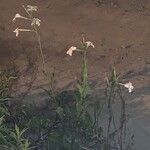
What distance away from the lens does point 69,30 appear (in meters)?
6.45

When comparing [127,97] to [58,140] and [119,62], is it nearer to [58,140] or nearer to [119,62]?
[119,62]

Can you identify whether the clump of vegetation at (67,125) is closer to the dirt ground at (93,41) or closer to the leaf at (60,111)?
the leaf at (60,111)

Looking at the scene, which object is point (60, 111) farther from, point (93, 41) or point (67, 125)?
point (93, 41)

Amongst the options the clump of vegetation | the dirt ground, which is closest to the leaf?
the clump of vegetation

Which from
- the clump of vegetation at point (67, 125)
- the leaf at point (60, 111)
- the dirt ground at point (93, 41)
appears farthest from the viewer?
the dirt ground at point (93, 41)

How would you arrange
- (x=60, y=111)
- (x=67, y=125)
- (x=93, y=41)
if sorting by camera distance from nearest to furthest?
(x=60, y=111) < (x=67, y=125) < (x=93, y=41)

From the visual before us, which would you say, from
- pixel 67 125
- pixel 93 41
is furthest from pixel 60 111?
pixel 93 41

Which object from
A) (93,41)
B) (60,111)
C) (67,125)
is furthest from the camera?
(93,41)

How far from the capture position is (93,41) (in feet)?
20.4

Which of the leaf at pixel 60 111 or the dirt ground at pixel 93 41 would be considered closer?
the leaf at pixel 60 111

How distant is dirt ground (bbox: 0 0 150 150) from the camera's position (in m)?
5.45

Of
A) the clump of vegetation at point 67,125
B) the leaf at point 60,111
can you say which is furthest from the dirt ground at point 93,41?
the leaf at point 60,111

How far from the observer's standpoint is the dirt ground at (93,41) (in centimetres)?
545

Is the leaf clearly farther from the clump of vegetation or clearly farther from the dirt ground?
the dirt ground
